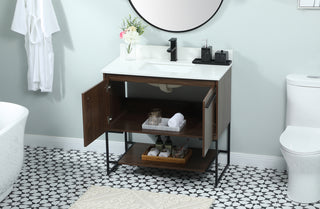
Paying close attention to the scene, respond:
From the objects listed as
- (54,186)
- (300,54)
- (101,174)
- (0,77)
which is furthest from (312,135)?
(0,77)

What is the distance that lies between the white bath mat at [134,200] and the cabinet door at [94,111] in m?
0.40

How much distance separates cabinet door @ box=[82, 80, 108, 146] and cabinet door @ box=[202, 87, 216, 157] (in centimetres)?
81

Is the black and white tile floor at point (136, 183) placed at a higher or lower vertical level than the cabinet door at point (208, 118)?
lower

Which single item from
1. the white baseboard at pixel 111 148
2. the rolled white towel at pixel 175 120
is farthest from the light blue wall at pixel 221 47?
the rolled white towel at pixel 175 120

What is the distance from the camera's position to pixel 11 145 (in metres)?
3.54

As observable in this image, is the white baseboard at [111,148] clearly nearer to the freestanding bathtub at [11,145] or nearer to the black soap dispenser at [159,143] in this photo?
the black soap dispenser at [159,143]

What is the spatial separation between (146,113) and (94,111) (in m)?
0.55

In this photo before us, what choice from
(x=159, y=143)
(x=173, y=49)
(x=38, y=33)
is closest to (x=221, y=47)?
(x=173, y=49)

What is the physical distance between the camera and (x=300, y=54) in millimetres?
3930

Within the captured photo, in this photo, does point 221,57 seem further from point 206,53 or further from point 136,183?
point 136,183

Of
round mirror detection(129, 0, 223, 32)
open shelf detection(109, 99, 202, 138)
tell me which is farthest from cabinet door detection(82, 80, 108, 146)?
round mirror detection(129, 0, 223, 32)

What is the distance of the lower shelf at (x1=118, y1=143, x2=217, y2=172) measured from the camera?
13.2ft

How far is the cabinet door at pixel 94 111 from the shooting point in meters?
3.70

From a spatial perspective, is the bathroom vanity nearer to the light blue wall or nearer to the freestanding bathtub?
the light blue wall
